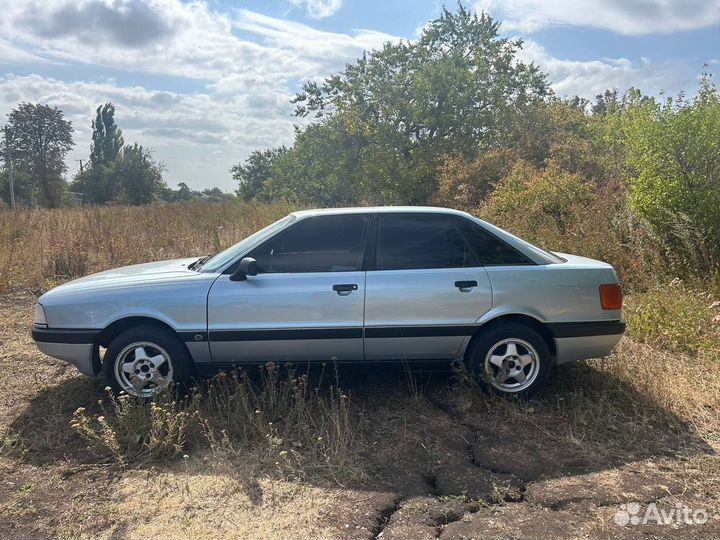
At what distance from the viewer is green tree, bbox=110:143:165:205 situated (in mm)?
47719

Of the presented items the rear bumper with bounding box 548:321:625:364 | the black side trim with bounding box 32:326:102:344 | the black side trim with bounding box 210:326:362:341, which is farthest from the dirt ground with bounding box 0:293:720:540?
the black side trim with bounding box 32:326:102:344

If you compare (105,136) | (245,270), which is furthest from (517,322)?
(105,136)

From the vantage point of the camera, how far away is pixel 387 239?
4438mm

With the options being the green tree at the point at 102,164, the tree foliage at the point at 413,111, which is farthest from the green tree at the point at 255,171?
the tree foliage at the point at 413,111

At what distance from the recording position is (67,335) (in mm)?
4234

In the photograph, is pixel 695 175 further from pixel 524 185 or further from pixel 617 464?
pixel 617 464

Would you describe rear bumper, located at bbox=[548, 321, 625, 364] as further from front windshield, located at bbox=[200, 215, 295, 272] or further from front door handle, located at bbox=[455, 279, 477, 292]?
front windshield, located at bbox=[200, 215, 295, 272]

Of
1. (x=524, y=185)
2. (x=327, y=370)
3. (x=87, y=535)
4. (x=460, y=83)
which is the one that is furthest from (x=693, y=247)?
(x=460, y=83)

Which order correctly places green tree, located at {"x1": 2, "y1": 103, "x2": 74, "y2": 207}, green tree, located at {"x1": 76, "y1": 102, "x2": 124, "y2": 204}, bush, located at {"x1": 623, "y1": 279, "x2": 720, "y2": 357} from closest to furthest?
1. bush, located at {"x1": 623, "y1": 279, "x2": 720, "y2": 357}
2. green tree, located at {"x1": 2, "y1": 103, "x2": 74, "y2": 207}
3. green tree, located at {"x1": 76, "y1": 102, "x2": 124, "y2": 204}

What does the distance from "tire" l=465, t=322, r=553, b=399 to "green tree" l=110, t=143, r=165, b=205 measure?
4763cm

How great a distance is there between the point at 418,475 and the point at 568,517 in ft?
2.98

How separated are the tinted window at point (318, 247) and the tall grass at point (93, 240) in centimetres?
678

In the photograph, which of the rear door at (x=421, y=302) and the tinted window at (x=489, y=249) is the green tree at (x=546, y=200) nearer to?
the tinted window at (x=489, y=249)

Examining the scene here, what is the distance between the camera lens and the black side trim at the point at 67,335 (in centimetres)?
420
